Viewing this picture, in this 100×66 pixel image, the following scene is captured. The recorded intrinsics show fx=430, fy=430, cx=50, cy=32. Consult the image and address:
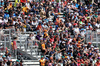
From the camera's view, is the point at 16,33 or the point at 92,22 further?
the point at 92,22

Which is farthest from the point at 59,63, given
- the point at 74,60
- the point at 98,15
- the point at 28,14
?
the point at 98,15

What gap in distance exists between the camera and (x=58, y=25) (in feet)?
92.6

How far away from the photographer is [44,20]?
2825 centimetres

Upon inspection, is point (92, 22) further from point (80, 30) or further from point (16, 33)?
point (16, 33)

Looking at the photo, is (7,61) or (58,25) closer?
(7,61)

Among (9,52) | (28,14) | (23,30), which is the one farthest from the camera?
(28,14)

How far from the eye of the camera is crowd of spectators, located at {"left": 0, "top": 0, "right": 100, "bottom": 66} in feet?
85.3

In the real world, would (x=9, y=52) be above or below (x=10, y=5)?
below

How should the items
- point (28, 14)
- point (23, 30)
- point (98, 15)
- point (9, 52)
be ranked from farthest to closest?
point (98, 15) < point (28, 14) < point (23, 30) < point (9, 52)

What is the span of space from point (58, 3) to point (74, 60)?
19.5 feet

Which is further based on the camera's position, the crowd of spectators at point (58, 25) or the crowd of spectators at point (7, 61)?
the crowd of spectators at point (58, 25)

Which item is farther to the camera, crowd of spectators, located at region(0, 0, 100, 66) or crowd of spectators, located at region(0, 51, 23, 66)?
crowd of spectators, located at region(0, 0, 100, 66)

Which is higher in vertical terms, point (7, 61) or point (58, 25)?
point (58, 25)

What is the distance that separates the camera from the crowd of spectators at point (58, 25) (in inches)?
1024
